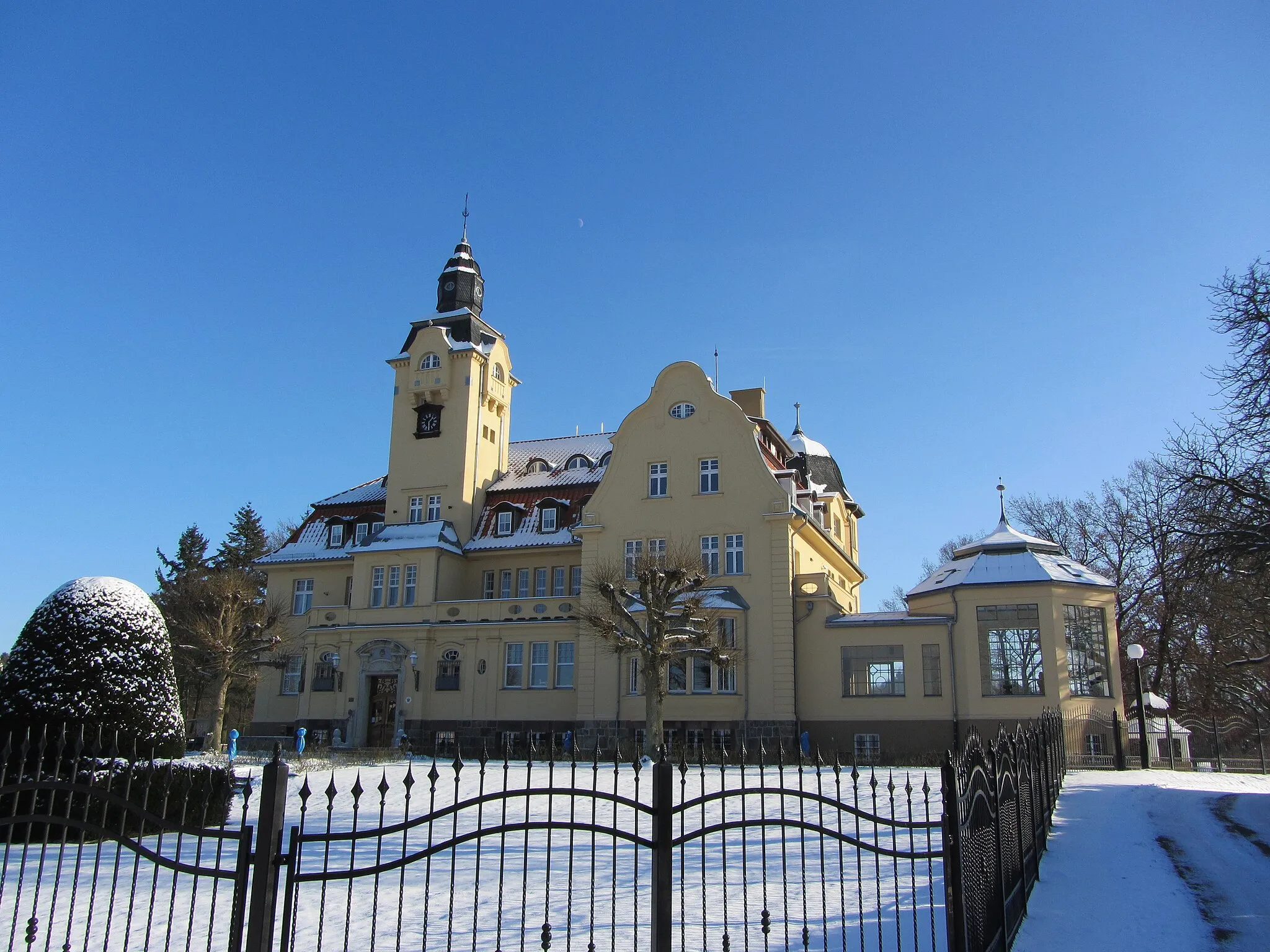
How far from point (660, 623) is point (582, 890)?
19.0 meters

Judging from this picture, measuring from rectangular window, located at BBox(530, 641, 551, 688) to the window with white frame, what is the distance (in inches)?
246

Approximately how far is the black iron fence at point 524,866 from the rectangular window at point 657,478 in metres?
20.0

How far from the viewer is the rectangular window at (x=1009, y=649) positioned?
101 feet

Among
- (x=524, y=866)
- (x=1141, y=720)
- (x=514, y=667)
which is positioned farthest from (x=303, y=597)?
(x=524, y=866)

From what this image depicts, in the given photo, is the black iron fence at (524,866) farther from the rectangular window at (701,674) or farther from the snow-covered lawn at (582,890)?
the rectangular window at (701,674)

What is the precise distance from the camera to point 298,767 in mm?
23625

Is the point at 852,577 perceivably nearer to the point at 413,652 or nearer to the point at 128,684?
the point at 413,652

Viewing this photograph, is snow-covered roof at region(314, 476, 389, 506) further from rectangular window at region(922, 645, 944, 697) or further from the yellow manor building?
rectangular window at region(922, 645, 944, 697)

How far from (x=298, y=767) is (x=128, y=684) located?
953cm

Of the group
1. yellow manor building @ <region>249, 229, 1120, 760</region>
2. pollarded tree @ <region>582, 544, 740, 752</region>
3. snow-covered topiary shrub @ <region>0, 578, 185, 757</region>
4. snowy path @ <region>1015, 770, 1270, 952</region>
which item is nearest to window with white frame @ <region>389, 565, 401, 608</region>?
yellow manor building @ <region>249, 229, 1120, 760</region>

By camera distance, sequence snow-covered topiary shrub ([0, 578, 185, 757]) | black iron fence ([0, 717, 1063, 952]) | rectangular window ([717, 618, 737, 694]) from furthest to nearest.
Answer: rectangular window ([717, 618, 737, 694]) < snow-covered topiary shrub ([0, 578, 185, 757]) < black iron fence ([0, 717, 1063, 952])

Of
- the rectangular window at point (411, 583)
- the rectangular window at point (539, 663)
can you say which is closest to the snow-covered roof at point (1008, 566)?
the rectangular window at point (539, 663)

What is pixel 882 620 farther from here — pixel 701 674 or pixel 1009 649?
pixel 701 674

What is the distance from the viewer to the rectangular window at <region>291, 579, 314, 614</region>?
4377cm
